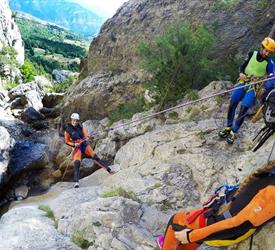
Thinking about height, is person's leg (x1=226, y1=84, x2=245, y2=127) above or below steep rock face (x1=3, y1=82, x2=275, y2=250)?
above

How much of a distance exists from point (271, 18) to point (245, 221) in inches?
527

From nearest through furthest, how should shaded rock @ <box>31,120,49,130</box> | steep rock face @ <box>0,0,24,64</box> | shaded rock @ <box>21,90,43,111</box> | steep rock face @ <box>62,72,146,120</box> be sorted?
1. steep rock face @ <box>62,72,146,120</box>
2. shaded rock @ <box>31,120,49,130</box>
3. shaded rock @ <box>21,90,43,111</box>
4. steep rock face @ <box>0,0,24,64</box>

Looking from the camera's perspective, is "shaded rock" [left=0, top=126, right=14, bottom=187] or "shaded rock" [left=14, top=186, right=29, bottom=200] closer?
"shaded rock" [left=14, top=186, right=29, bottom=200]

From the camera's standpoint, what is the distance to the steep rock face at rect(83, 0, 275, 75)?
52.0 feet

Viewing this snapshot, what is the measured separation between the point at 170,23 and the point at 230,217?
14652 millimetres

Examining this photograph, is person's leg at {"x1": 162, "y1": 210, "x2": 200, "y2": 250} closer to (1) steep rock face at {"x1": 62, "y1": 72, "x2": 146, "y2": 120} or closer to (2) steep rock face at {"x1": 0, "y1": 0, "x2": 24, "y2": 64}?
(1) steep rock face at {"x1": 62, "y1": 72, "x2": 146, "y2": 120}

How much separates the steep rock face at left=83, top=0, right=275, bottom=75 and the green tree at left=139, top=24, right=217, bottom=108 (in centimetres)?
254

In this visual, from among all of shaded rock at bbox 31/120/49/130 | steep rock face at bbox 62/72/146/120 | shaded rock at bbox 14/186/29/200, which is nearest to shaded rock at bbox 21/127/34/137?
shaded rock at bbox 31/120/49/130

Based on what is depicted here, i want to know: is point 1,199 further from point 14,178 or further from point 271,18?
point 271,18

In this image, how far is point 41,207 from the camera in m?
9.32

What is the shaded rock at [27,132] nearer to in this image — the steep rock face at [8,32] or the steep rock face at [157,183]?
the steep rock face at [157,183]

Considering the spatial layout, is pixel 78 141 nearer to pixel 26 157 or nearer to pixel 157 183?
pixel 157 183

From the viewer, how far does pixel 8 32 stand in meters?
98.0

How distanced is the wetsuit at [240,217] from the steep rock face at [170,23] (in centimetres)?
1145
